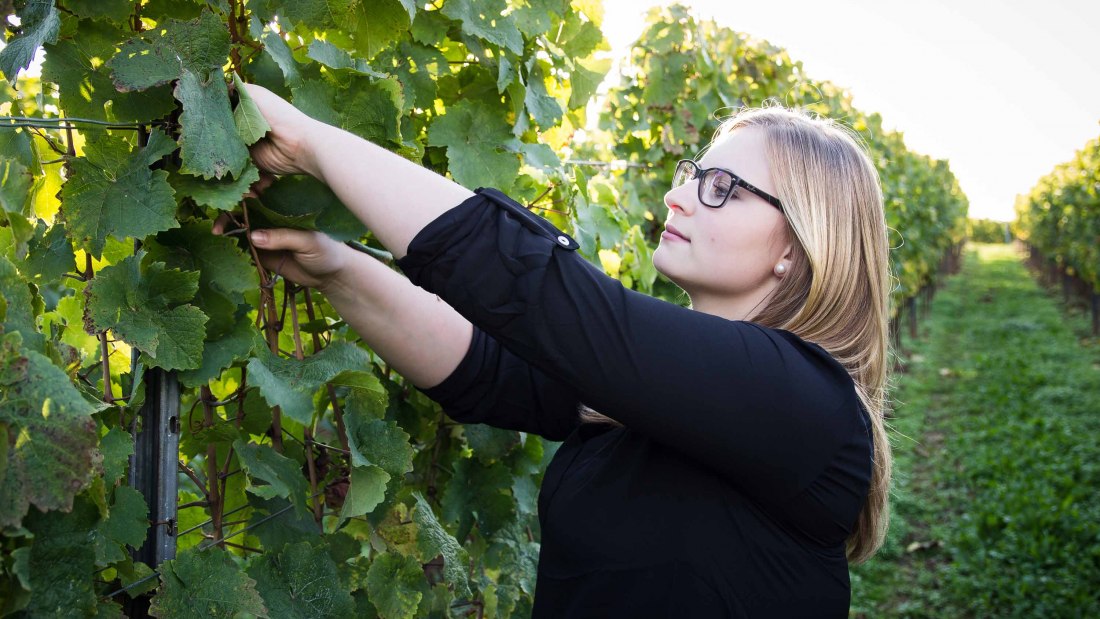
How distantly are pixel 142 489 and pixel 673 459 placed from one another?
0.82 meters

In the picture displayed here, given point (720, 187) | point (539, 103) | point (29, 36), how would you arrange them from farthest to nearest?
point (539, 103) → point (720, 187) → point (29, 36)

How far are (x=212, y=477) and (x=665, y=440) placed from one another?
2.47 ft

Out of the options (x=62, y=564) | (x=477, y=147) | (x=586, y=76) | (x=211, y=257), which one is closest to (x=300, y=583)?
(x=62, y=564)

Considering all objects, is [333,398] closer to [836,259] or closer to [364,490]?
[364,490]

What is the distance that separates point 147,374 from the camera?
1.40m

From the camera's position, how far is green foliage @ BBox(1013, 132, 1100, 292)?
699 inches

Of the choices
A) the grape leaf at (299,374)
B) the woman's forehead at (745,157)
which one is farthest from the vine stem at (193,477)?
the woman's forehead at (745,157)

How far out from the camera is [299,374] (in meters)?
1.44

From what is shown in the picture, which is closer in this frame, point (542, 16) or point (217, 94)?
point (217, 94)

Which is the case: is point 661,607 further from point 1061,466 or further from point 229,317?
point 1061,466

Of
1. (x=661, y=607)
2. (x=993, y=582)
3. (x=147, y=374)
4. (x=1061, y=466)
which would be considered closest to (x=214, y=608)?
(x=147, y=374)

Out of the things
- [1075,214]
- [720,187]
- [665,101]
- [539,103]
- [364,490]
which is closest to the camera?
[364,490]

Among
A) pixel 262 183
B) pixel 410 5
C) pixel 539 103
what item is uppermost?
pixel 410 5

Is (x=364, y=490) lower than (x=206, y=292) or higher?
lower
